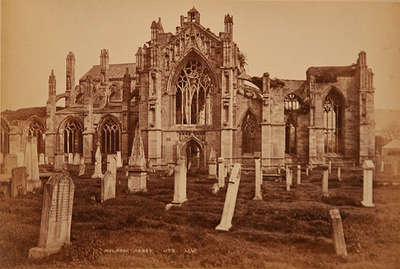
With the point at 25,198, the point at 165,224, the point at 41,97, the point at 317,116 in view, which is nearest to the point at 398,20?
the point at 165,224

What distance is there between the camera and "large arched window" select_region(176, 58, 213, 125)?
15680mm

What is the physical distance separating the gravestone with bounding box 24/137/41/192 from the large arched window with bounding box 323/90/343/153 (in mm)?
10816

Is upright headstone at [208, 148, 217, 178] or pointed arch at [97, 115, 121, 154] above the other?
pointed arch at [97, 115, 121, 154]

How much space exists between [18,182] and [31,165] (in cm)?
110

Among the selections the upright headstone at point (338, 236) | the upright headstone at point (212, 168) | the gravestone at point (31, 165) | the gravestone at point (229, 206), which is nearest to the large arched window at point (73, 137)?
the gravestone at point (31, 165)

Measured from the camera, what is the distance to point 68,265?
6156mm

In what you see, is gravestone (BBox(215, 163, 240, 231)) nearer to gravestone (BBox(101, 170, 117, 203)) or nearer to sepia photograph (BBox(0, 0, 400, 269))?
sepia photograph (BBox(0, 0, 400, 269))

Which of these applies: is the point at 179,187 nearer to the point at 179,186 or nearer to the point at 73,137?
the point at 179,186

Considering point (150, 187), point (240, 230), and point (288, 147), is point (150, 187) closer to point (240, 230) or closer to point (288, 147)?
point (240, 230)

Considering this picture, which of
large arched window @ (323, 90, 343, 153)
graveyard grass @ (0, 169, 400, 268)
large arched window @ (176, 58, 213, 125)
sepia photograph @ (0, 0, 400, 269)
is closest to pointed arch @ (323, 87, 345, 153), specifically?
large arched window @ (323, 90, 343, 153)

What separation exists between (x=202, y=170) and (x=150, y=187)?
3.02 meters

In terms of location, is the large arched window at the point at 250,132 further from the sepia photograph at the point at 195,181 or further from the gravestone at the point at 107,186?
the gravestone at the point at 107,186

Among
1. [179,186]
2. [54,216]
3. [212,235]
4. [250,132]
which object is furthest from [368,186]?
[250,132]

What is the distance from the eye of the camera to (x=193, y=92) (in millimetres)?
15867
